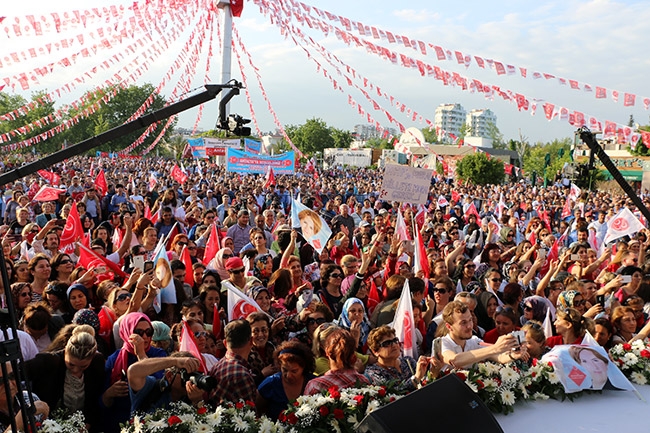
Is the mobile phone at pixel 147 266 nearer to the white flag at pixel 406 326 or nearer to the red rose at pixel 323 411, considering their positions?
the white flag at pixel 406 326

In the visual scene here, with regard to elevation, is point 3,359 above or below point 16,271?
above

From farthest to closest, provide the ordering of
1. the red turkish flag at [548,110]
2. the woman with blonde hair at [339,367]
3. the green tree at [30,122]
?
the green tree at [30,122] → the red turkish flag at [548,110] → the woman with blonde hair at [339,367]

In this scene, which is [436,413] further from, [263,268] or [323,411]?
[263,268]

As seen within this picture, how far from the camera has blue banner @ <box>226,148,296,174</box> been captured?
81.0ft

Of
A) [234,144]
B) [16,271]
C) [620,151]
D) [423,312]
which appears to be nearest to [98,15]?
[16,271]

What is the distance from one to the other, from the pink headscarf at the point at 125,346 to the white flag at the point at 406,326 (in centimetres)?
233

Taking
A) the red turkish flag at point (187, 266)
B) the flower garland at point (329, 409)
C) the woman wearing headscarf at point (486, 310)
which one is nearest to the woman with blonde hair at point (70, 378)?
the flower garland at point (329, 409)

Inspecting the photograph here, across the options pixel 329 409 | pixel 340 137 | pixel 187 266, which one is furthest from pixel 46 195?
pixel 340 137

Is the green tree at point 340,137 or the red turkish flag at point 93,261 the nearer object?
the red turkish flag at point 93,261

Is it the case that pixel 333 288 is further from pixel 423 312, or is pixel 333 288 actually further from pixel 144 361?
pixel 144 361

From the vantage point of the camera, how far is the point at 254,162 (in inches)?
974

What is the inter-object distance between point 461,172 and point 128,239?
1598 inches

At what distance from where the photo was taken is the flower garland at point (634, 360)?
14.2 ft

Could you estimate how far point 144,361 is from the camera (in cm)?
407
